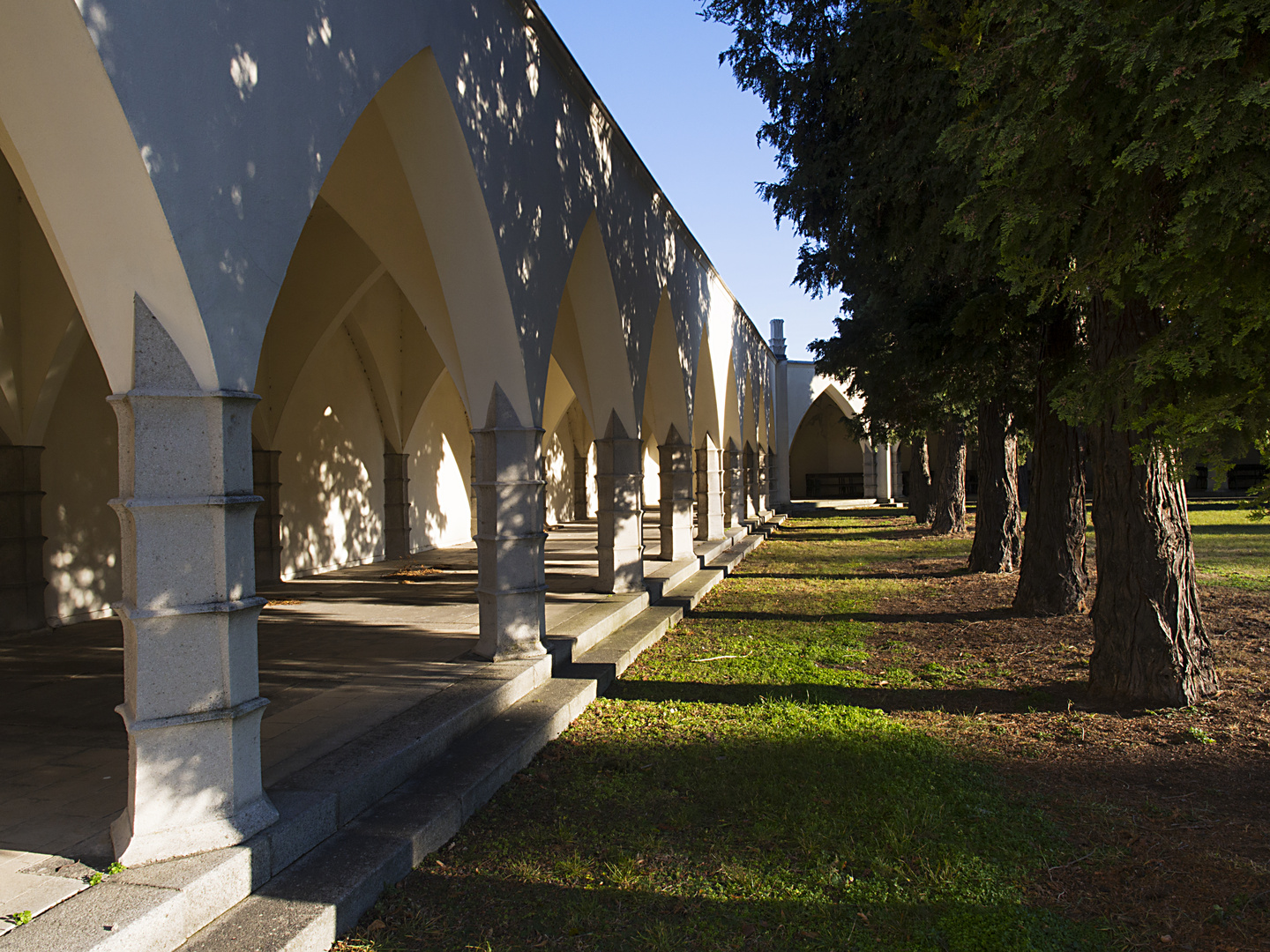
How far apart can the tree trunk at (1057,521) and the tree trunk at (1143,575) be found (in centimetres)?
277

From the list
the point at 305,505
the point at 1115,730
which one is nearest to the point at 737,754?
the point at 1115,730

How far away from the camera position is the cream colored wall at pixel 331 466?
40.1 feet

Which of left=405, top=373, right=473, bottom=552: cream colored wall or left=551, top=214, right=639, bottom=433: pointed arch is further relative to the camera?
left=405, top=373, right=473, bottom=552: cream colored wall

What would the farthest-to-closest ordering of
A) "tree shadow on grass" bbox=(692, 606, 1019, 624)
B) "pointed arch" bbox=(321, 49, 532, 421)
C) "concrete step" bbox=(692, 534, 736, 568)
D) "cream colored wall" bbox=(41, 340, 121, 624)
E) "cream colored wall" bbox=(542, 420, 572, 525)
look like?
"cream colored wall" bbox=(542, 420, 572, 525) < "concrete step" bbox=(692, 534, 736, 568) < "tree shadow on grass" bbox=(692, 606, 1019, 624) < "cream colored wall" bbox=(41, 340, 121, 624) < "pointed arch" bbox=(321, 49, 532, 421)

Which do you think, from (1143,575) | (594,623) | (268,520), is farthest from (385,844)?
(268,520)

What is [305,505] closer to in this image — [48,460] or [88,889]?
[48,460]

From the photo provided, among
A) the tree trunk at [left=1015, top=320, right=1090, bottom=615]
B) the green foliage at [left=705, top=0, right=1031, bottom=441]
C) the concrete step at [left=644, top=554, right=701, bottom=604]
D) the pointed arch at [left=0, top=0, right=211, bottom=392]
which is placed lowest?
the concrete step at [left=644, top=554, right=701, bottom=604]

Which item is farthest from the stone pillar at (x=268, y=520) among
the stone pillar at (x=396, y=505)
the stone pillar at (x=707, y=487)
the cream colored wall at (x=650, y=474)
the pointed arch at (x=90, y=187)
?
the cream colored wall at (x=650, y=474)

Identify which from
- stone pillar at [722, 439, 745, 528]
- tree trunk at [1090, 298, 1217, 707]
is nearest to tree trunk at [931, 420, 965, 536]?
stone pillar at [722, 439, 745, 528]

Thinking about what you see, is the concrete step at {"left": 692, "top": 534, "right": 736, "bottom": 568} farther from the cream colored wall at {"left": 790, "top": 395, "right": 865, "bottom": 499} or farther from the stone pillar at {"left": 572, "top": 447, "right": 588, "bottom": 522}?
the cream colored wall at {"left": 790, "top": 395, "right": 865, "bottom": 499}

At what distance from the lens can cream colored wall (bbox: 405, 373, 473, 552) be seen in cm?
1603

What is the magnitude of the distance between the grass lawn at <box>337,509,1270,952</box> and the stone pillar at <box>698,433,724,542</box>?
8.88 meters

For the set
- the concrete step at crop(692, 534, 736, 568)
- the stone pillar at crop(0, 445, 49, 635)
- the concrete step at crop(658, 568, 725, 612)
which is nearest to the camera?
the stone pillar at crop(0, 445, 49, 635)

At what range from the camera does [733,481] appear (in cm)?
1997
